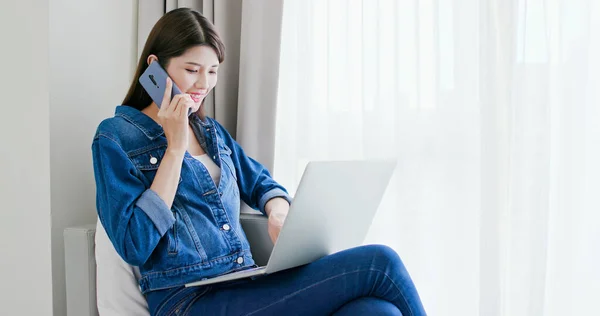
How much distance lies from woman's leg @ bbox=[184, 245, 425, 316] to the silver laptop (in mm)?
61

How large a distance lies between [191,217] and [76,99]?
1.87 ft

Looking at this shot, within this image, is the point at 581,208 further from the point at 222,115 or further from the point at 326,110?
the point at 222,115

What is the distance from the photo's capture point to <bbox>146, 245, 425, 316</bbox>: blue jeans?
128cm

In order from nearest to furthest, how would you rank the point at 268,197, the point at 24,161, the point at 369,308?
the point at 369,308, the point at 24,161, the point at 268,197

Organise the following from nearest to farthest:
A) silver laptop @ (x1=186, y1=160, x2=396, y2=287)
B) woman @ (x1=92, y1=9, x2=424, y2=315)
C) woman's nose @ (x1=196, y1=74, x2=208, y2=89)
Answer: silver laptop @ (x1=186, y1=160, x2=396, y2=287), woman @ (x1=92, y1=9, x2=424, y2=315), woman's nose @ (x1=196, y1=74, x2=208, y2=89)

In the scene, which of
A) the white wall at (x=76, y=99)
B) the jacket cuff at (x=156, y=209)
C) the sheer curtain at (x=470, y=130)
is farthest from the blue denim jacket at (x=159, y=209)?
the sheer curtain at (x=470, y=130)

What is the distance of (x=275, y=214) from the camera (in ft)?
5.16

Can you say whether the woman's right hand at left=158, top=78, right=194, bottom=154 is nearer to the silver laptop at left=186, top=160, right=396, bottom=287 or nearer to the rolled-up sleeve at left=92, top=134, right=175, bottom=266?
the rolled-up sleeve at left=92, top=134, right=175, bottom=266

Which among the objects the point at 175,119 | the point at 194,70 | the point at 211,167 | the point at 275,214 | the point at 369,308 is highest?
the point at 194,70

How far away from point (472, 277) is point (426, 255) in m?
0.15

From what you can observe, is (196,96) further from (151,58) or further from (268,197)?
(268,197)

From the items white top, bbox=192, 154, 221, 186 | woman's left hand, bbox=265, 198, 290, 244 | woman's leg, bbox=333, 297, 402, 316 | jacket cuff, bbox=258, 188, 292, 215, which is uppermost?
white top, bbox=192, 154, 221, 186

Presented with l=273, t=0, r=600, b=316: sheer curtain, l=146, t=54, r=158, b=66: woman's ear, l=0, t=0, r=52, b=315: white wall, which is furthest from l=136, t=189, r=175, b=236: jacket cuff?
l=273, t=0, r=600, b=316: sheer curtain

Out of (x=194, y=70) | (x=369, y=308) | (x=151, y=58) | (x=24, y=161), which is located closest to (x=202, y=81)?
(x=194, y=70)
